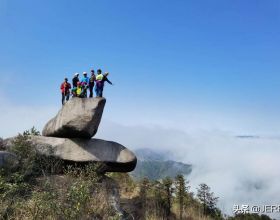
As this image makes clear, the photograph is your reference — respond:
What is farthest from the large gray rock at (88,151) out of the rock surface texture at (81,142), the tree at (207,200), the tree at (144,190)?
the tree at (207,200)

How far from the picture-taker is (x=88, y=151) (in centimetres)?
2186

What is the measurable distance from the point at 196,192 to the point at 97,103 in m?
8.09

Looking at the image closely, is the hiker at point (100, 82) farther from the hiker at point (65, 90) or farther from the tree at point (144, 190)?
the tree at point (144, 190)

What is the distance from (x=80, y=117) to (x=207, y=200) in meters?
8.75

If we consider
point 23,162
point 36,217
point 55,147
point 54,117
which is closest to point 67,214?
point 36,217

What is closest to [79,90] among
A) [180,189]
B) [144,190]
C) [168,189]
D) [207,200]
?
[144,190]

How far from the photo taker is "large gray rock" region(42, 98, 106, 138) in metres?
21.3

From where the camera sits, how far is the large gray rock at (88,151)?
21562mm

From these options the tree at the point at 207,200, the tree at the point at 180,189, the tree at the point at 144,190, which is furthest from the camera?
the tree at the point at 207,200

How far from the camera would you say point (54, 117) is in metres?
23.5

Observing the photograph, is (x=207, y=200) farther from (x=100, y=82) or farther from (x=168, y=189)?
(x=100, y=82)

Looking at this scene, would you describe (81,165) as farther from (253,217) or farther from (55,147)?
(253,217)

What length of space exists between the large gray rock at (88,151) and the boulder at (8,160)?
5.95 feet

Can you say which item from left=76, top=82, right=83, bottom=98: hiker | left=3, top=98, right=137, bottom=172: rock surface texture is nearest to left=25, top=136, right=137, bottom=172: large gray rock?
left=3, top=98, right=137, bottom=172: rock surface texture
